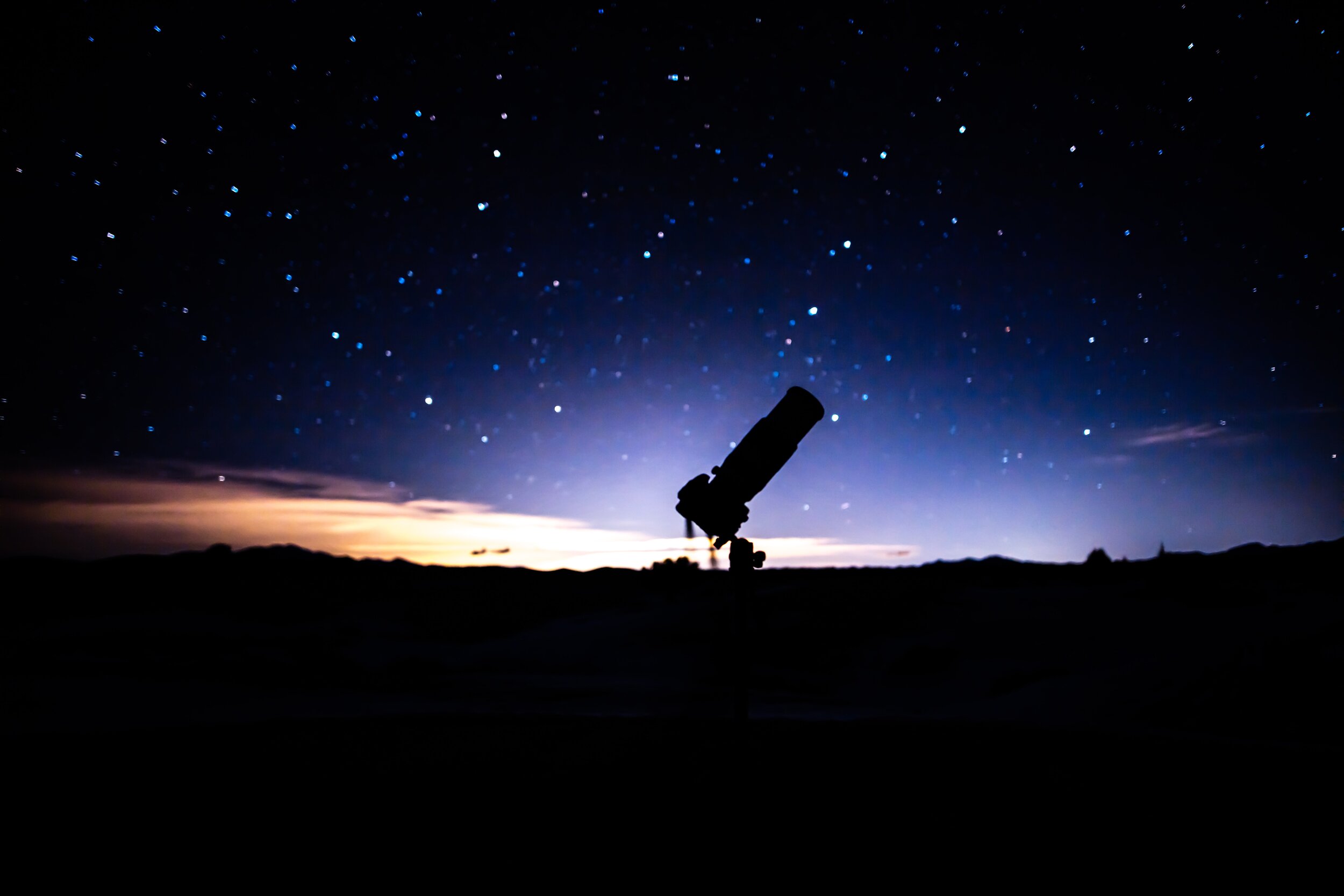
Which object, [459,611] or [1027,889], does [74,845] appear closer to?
[1027,889]

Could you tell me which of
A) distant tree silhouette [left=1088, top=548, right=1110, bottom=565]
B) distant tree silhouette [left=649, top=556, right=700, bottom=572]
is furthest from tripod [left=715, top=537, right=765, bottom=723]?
distant tree silhouette [left=1088, top=548, right=1110, bottom=565]

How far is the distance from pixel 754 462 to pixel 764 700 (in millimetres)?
7795

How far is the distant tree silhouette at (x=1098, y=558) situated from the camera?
4110cm

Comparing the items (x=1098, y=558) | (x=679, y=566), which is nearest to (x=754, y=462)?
(x=679, y=566)

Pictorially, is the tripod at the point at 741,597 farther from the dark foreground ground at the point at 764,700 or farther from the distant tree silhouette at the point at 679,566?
the distant tree silhouette at the point at 679,566

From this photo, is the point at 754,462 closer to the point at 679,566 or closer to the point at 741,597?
the point at 741,597

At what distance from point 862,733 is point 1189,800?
2340 millimetres

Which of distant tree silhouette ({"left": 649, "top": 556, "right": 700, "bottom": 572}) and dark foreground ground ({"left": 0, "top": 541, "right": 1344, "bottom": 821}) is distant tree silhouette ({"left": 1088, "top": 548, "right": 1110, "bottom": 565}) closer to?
dark foreground ground ({"left": 0, "top": 541, "right": 1344, "bottom": 821})

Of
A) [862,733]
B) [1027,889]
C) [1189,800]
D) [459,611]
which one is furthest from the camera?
[459,611]

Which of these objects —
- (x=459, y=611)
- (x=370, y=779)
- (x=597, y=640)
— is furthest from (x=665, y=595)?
(x=370, y=779)

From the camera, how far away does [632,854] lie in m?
3.67

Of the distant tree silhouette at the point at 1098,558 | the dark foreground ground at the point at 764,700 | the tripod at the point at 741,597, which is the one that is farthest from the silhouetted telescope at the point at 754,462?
the distant tree silhouette at the point at 1098,558

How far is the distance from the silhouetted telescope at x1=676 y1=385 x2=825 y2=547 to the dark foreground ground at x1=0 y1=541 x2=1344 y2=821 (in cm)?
162

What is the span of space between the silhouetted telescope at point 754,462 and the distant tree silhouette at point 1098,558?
42879 millimetres
